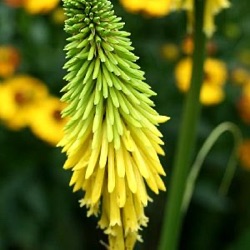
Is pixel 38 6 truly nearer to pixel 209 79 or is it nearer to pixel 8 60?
pixel 8 60

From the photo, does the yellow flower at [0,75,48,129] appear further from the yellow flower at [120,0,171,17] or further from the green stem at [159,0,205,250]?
the green stem at [159,0,205,250]

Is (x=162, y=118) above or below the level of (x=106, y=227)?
above

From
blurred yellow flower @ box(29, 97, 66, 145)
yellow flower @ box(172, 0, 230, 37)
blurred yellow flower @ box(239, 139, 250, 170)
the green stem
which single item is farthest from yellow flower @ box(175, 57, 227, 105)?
the green stem

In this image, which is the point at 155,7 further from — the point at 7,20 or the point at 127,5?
the point at 7,20

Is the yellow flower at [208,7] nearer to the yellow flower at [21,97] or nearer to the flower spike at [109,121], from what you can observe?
the flower spike at [109,121]

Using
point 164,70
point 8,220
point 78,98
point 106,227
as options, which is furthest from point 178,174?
point 164,70

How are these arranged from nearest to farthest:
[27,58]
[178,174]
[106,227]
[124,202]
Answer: [124,202]
[106,227]
[178,174]
[27,58]

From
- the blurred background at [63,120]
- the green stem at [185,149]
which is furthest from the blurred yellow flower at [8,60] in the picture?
the green stem at [185,149]
